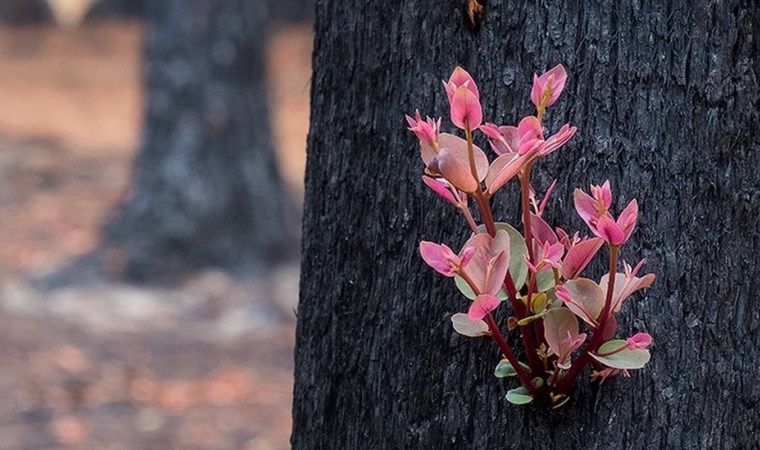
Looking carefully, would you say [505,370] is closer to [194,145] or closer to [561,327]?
[561,327]

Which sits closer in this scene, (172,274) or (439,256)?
(439,256)

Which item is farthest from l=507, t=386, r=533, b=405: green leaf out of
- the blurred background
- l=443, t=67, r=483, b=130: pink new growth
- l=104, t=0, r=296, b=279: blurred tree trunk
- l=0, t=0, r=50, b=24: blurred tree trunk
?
l=0, t=0, r=50, b=24: blurred tree trunk

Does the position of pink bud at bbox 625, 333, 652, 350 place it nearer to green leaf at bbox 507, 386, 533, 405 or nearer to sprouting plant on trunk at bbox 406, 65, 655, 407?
sprouting plant on trunk at bbox 406, 65, 655, 407

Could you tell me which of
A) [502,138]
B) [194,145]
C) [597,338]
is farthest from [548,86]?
[194,145]

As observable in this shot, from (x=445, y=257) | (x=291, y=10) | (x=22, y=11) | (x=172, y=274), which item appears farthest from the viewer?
(x=291, y=10)

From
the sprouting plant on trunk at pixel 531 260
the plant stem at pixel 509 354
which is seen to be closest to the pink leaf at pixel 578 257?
the sprouting plant on trunk at pixel 531 260

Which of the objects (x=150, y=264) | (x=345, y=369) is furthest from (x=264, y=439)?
(x=345, y=369)
